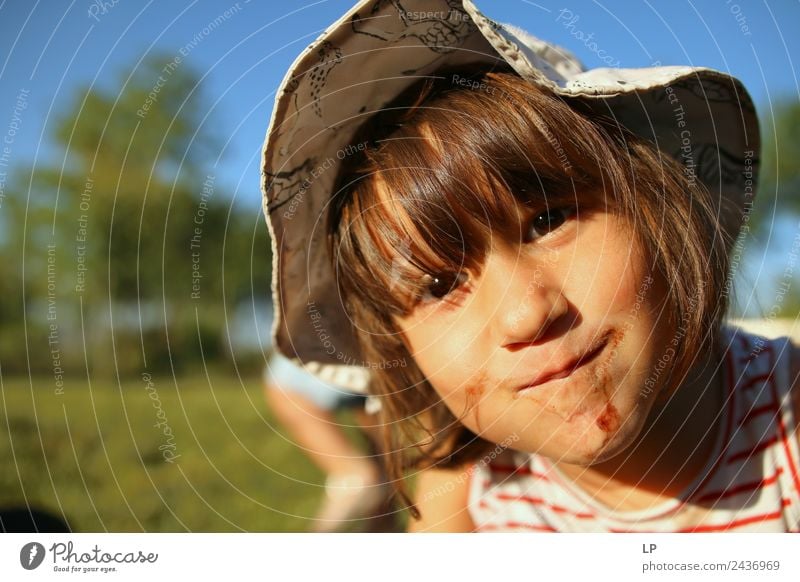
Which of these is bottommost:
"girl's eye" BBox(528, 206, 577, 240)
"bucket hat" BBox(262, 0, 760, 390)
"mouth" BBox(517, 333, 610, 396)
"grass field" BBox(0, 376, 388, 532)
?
"grass field" BBox(0, 376, 388, 532)

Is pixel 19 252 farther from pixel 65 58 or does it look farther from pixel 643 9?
pixel 643 9

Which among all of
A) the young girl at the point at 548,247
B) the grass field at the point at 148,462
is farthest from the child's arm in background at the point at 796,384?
the grass field at the point at 148,462

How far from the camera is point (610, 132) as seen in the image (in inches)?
20.8

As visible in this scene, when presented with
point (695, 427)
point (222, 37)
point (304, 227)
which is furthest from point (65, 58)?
point (695, 427)

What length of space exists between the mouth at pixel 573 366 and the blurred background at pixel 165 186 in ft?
0.58

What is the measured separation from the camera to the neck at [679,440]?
601 millimetres

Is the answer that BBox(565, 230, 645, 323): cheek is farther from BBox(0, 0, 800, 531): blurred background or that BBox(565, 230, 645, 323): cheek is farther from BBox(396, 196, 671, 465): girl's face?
BBox(0, 0, 800, 531): blurred background

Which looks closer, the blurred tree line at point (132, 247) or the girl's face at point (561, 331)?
the girl's face at point (561, 331)

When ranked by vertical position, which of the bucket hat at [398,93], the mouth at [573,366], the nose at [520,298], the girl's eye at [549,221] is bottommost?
the mouth at [573,366]

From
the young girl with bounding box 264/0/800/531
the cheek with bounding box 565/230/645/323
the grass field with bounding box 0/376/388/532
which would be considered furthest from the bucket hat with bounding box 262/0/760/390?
the grass field with bounding box 0/376/388/532

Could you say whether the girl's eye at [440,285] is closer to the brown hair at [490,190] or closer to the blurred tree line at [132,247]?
the brown hair at [490,190]

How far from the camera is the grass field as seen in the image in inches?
27.4

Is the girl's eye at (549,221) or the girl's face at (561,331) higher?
the girl's eye at (549,221)
